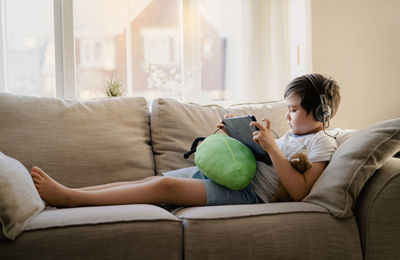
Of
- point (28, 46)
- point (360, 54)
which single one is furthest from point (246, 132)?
point (28, 46)

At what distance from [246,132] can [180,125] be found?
42cm

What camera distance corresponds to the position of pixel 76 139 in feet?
6.02

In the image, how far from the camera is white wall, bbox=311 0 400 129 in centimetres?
267

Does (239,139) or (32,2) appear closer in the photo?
(239,139)

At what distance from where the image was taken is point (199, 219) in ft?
4.35

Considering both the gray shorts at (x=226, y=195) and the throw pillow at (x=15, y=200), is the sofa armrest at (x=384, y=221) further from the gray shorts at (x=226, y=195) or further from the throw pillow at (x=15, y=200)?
the throw pillow at (x=15, y=200)

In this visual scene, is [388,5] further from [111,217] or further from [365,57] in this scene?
[111,217]

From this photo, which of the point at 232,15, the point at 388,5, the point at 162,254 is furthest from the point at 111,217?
the point at 388,5

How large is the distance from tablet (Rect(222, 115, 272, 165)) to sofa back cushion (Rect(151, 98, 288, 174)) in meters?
0.26

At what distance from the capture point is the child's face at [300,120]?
1.74 m

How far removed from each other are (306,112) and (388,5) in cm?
149

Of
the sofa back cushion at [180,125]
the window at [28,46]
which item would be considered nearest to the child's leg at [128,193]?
the sofa back cushion at [180,125]

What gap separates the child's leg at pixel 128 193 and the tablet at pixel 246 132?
278 millimetres

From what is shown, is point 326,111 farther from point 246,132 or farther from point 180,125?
point 180,125
